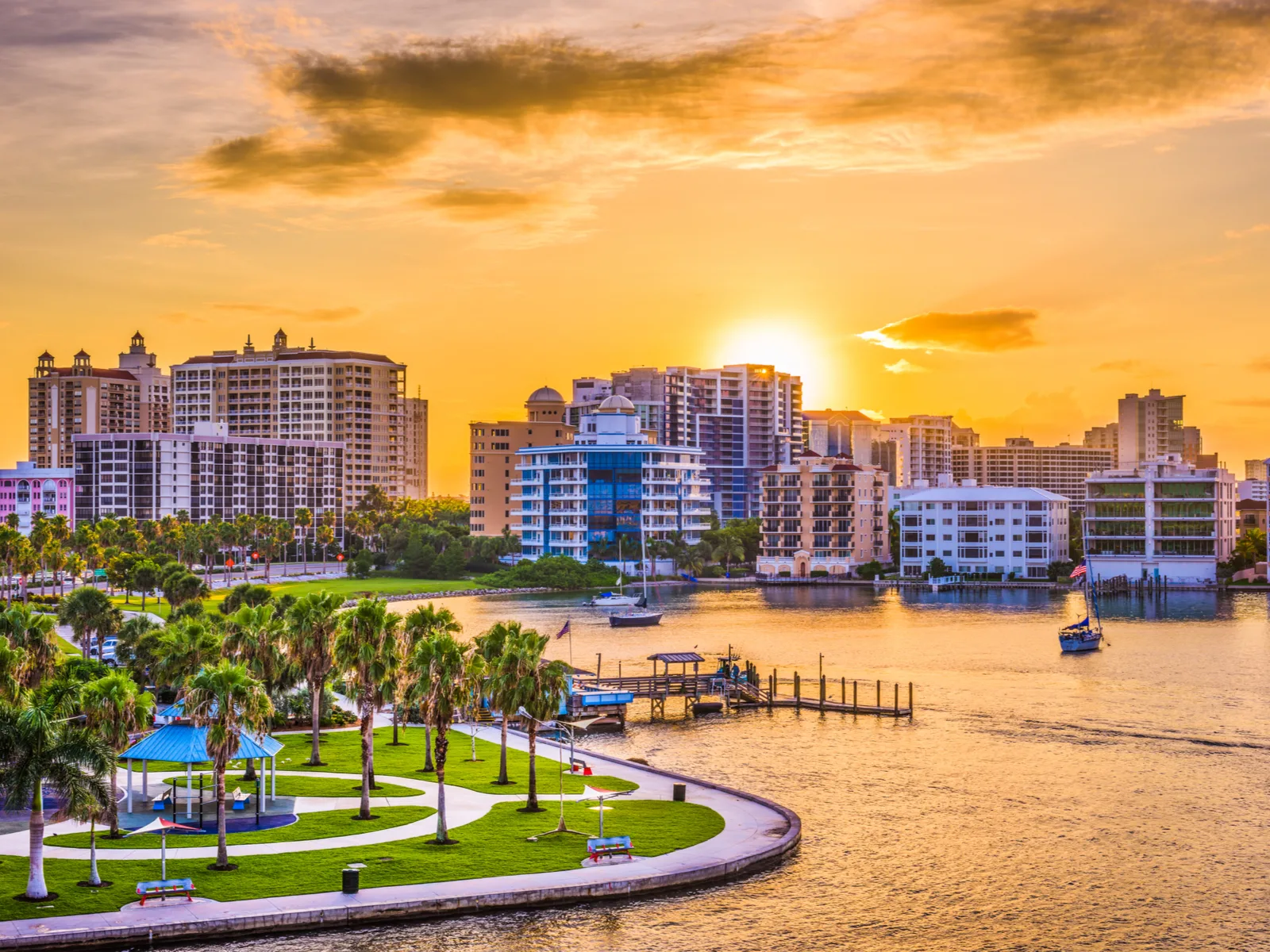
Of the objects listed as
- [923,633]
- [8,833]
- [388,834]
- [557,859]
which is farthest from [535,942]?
[923,633]

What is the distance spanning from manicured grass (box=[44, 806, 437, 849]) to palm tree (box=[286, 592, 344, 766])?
8899 mm

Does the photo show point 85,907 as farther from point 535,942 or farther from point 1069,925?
point 1069,925

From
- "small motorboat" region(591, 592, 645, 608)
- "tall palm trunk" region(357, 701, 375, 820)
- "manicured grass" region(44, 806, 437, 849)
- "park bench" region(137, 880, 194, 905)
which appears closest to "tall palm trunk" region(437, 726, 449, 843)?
"manicured grass" region(44, 806, 437, 849)

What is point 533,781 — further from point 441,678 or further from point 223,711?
point 223,711

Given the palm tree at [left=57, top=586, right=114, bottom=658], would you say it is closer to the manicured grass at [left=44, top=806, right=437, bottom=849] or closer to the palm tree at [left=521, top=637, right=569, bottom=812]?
the manicured grass at [left=44, top=806, right=437, bottom=849]

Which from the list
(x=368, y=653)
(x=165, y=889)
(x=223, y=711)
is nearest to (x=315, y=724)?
(x=368, y=653)

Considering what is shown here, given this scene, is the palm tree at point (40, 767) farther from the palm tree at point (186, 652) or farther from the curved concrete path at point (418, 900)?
the palm tree at point (186, 652)

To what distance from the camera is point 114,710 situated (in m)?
48.1

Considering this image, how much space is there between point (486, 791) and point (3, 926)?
78.3 ft

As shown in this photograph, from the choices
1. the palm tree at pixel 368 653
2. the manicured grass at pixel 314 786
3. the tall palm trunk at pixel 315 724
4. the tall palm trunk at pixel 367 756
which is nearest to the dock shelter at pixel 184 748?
the tall palm trunk at pixel 367 756

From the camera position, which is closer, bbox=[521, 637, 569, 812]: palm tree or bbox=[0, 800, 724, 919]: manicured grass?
bbox=[0, 800, 724, 919]: manicured grass

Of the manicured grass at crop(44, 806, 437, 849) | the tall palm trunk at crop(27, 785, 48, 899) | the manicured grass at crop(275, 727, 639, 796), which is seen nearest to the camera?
the tall palm trunk at crop(27, 785, 48, 899)

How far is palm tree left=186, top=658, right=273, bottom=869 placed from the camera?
47.8 metres

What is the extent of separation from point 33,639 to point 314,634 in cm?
1430
